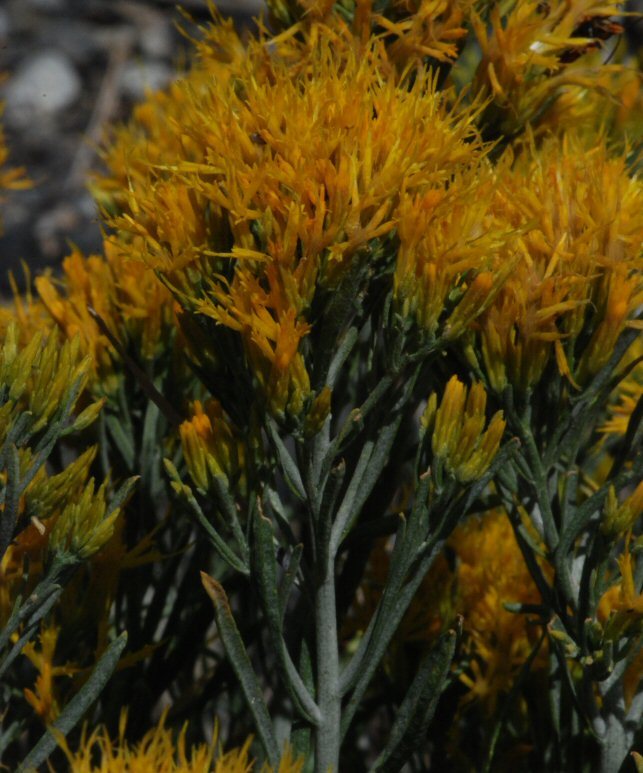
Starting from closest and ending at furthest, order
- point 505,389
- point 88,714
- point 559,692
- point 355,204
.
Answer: point 355,204
point 505,389
point 559,692
point 88,714

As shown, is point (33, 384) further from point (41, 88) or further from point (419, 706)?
point (41, 88)

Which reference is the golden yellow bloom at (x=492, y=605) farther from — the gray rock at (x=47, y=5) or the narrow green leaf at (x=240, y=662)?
the gray rock at (x=47, y=5)

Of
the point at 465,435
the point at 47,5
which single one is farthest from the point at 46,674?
the point at 47,5

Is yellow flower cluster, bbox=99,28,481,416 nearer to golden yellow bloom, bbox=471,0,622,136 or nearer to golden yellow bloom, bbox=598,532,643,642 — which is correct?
golden yellow bloom, bbox=471,0,622,136

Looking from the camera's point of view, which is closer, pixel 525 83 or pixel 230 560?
pixel 230 560

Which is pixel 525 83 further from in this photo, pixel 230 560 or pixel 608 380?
pixel 230 560

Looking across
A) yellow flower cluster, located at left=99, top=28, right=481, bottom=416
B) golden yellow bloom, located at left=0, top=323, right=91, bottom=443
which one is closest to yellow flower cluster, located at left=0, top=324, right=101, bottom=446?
golden yellow bloom, located at left=0, top=323, right=91, bottom=443

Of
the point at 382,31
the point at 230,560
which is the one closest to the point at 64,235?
the point at 382,31
